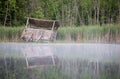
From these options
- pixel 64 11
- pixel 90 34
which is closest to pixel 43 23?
pixel 64 11

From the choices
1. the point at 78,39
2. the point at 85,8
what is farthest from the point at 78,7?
the point at 78,39

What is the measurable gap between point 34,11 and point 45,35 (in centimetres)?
67

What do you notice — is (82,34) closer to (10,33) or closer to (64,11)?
(64,11)

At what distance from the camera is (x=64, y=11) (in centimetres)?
591

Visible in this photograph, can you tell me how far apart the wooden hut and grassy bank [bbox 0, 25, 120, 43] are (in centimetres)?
11

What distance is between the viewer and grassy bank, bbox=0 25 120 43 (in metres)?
5.93

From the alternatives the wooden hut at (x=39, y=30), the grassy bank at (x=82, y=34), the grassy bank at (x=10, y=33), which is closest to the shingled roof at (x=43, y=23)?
the wooden hut at (x=39, y=30)

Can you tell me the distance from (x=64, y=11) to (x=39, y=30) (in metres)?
0.68

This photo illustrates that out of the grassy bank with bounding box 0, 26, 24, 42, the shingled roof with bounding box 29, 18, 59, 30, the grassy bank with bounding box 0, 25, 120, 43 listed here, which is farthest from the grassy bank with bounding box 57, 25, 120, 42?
the grassy bank with bounding box 0, 26, 24, 42

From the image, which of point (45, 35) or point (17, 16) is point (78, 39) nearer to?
point (45, 35)

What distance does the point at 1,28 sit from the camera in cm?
585

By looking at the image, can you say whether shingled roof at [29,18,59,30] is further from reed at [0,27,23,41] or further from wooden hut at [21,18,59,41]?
reed at [0,27,23,41]

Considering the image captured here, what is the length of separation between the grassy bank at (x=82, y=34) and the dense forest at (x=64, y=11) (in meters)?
0.10

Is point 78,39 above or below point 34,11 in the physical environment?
below
